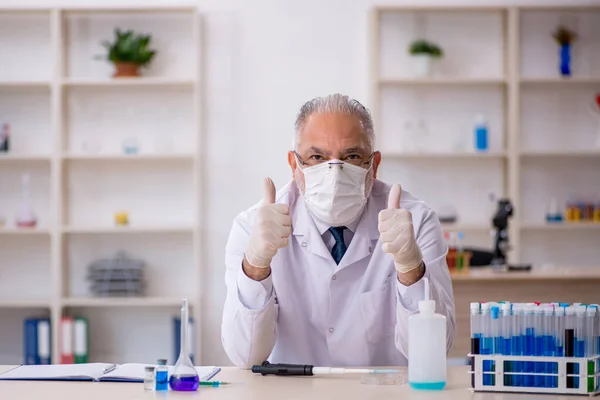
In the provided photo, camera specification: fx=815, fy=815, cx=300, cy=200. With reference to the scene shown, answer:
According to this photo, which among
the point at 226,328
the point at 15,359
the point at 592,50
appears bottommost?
the point at 15,359

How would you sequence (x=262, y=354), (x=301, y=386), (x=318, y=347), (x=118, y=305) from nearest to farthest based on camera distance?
(x=301, y=386), (x=262, y=354), (x=318, y=347), (x=118, y=305)

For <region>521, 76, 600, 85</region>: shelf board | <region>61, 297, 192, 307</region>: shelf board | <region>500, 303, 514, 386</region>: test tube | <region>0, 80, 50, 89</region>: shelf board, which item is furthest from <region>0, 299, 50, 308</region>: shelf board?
<region>500, 303, 514, 386</region>: test tube

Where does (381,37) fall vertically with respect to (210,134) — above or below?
above

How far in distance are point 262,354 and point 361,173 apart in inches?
19.6

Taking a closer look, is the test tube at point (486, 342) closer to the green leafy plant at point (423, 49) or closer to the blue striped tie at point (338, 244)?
the blue striped tie at point (338, 244)

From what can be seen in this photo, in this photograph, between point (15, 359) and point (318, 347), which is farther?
point (15, 359)

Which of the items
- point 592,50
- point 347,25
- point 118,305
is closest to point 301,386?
point 118,305

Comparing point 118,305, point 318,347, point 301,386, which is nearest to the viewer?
point 301,386

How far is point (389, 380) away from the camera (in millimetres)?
1632

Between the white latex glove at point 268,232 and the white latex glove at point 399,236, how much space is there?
216mm

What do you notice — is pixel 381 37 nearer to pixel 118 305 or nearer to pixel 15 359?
pixel 118 305

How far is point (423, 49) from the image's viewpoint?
15.7ft

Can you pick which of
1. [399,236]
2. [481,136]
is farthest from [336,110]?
[481,136]

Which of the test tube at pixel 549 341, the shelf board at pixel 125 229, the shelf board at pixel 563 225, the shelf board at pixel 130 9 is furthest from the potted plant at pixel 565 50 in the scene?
the test tube at pixel 549 341
